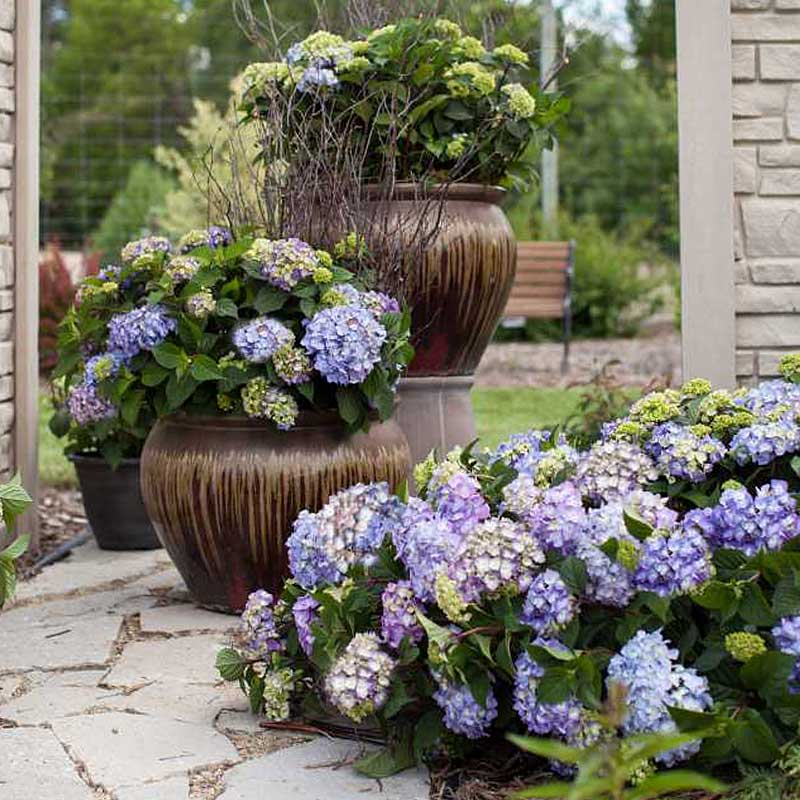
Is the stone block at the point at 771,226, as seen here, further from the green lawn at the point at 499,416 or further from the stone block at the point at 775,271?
the green lawn at the point at 499,416

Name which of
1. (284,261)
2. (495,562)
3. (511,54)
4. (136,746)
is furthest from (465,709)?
(511,54)

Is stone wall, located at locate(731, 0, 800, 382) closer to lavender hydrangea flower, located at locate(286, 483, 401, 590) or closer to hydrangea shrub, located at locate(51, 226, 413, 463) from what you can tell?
hydrangea shrub, located at locate(51, 226, 413, 463)

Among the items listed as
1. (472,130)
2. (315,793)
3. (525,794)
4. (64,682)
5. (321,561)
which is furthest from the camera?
(472,130)

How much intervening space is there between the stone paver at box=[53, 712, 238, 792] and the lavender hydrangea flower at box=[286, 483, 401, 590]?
0.31m

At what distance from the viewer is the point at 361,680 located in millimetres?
2033

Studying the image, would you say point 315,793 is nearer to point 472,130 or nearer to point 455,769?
point 455,769

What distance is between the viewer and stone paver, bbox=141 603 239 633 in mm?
2968

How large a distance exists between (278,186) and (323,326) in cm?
59

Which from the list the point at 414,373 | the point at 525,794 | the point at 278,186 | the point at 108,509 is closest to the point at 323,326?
the point at 278,186

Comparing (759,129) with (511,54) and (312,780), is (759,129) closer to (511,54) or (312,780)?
(511,54)

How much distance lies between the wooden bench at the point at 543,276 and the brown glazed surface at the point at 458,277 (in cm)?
555

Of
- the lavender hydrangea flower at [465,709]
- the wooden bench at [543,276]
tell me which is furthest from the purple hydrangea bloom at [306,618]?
the wooden bench at [543,276]

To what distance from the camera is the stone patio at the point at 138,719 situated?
6.62 feet

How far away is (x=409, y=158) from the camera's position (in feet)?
11.5
